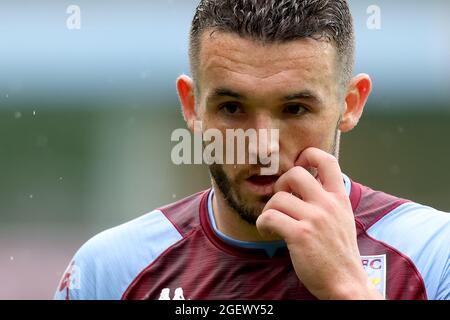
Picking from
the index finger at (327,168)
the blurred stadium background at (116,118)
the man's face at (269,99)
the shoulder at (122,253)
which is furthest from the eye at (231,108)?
the blurred stadium background at (116,118)

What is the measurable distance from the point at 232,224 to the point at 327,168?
55cm

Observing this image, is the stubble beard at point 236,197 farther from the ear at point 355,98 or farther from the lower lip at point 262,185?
the ear at point 355,98

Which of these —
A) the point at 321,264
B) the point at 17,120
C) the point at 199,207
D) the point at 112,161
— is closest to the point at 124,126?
the point at 112,161

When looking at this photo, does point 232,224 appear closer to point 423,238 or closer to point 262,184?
point 262,184

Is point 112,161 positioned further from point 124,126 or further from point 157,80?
point 157,80

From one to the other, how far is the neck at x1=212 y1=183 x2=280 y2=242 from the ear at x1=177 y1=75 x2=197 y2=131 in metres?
0.30

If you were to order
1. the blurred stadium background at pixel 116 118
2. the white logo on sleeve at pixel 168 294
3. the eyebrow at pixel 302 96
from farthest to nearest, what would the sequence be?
the blurred stadium background at pixel 116 118, the white logo on sleeve at pixel 168 294, the eyebrow at pixel 302 96

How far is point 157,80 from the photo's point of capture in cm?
1116

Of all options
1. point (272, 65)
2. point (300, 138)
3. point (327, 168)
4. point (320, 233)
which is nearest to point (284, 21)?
point (272, 65)

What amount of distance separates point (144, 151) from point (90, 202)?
1.01m

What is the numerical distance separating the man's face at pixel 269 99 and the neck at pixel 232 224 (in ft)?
0.33

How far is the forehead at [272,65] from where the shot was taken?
307cm

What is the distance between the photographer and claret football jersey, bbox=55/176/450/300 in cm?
317

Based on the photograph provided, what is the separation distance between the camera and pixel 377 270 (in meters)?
3.20
